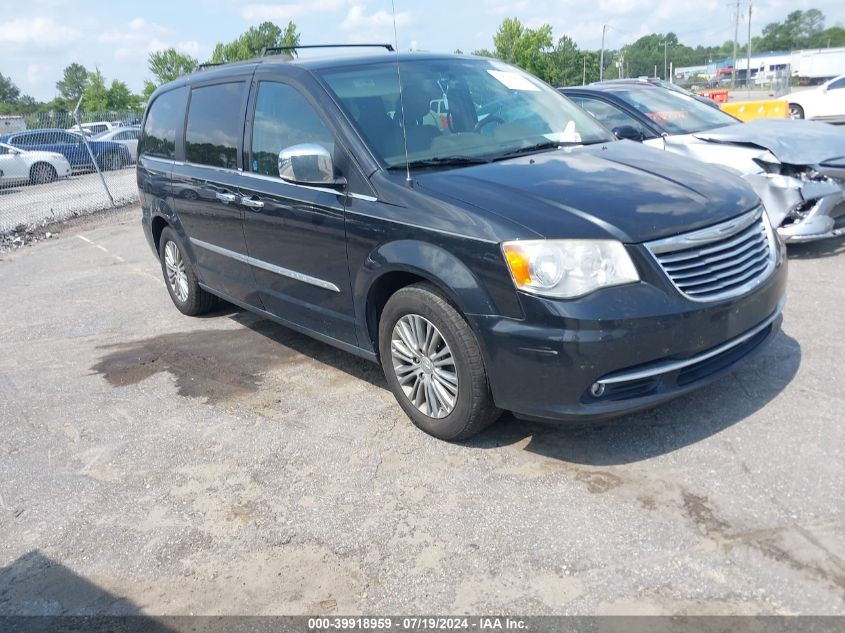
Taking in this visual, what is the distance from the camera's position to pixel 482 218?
3.37m

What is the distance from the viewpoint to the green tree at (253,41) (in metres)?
56.5

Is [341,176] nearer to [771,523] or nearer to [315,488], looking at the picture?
[315,488]

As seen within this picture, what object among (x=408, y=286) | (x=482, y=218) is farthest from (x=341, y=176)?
(x=482, y=218)

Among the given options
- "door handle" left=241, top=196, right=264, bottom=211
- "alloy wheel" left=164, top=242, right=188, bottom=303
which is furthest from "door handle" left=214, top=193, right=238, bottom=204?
"alloy wheel" left=164, top=242, right=188, bottom=303

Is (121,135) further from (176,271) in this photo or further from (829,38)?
(829,38)

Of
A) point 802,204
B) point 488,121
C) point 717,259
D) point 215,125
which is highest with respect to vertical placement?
point 215,125

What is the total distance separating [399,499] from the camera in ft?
11.2

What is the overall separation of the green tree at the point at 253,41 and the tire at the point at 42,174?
3799 cm

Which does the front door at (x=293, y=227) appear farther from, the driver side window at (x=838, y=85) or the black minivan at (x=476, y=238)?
the driver side window at (x=838, y=85)

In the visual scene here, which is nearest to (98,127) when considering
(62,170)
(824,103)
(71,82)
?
(62,170)

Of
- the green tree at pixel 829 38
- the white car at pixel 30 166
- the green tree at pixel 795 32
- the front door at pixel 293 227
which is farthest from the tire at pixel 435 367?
the green tree at pixel 795 32

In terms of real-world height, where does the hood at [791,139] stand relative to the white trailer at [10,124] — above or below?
below

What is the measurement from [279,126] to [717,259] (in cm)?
269

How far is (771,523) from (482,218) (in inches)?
68.6
